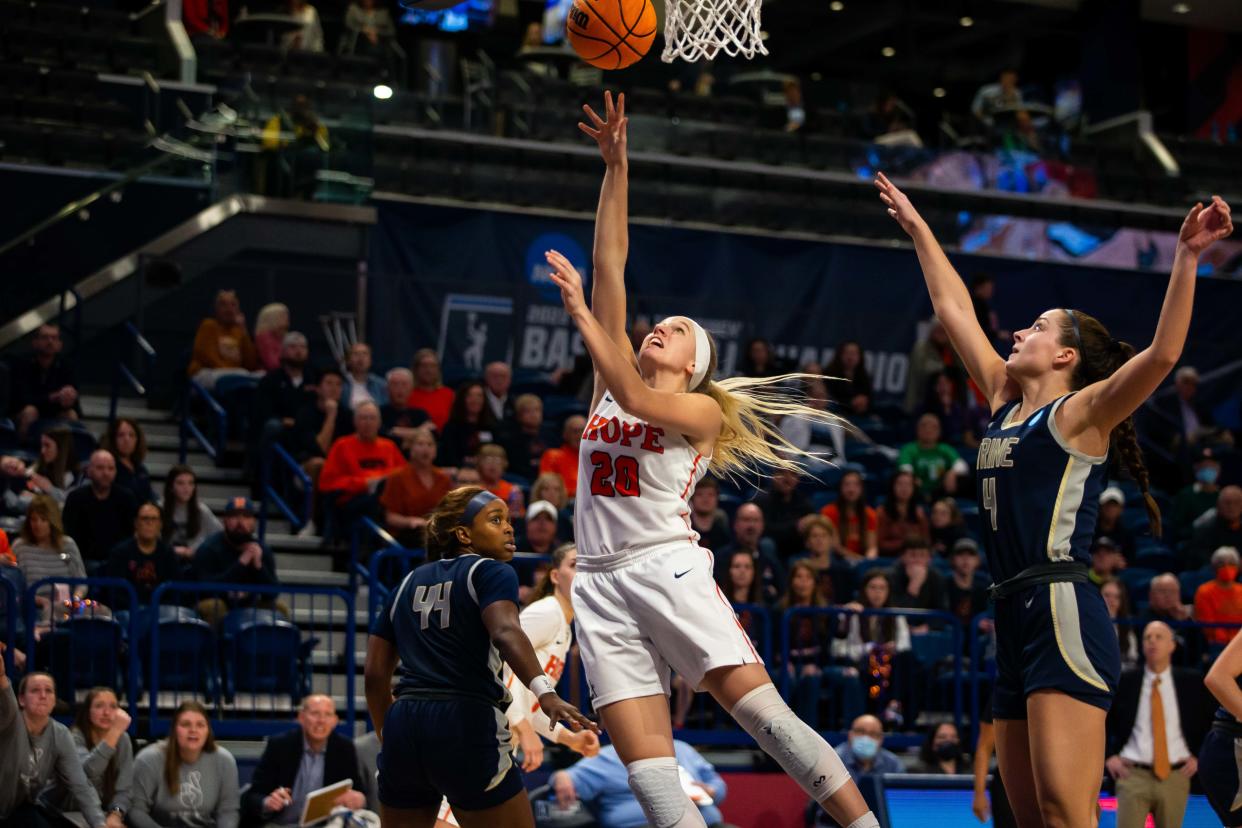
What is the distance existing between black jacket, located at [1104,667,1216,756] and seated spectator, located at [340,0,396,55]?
13249 millimetres

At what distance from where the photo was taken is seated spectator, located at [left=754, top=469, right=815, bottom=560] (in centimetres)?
1394

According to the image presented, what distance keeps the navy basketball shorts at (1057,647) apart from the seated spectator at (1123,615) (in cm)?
741

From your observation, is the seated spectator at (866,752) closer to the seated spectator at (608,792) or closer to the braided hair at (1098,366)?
the seated spectator at (608,792)

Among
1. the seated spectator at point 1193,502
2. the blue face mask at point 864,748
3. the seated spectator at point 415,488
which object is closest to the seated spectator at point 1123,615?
the blue face mask at point 864,748

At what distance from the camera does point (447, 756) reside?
5.99 m

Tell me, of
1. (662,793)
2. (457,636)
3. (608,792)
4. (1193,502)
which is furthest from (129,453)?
(1193,502)

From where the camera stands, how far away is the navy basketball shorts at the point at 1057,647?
5.32m

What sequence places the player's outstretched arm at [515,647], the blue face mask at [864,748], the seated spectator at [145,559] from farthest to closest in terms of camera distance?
the seated spectator at [145,559]
the blue face mask at [864,748]
the player's outstretched arm at [515,647]

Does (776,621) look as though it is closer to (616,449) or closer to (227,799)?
(227,799)

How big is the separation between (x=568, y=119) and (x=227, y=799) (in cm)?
1158

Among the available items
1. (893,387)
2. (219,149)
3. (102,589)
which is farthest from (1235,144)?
(102,589)

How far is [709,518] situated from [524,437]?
7.09 ft

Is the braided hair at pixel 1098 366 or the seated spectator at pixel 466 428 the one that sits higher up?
the braided hair at pixel 1098 366

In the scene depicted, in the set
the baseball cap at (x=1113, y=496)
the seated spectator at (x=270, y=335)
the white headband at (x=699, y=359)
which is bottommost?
the baseball cap at (x=1113, y=496)
